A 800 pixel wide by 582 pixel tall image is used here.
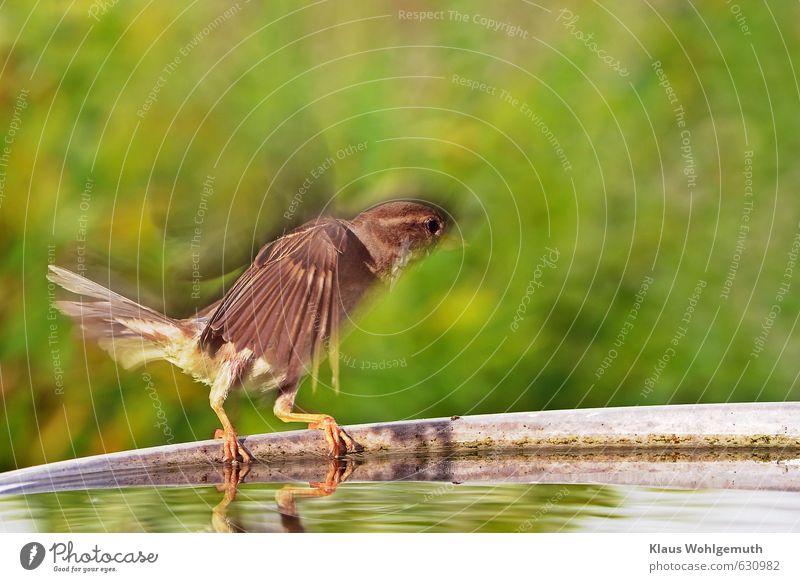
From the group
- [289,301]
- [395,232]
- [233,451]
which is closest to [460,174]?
[395,232]

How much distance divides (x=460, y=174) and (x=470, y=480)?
197 cm

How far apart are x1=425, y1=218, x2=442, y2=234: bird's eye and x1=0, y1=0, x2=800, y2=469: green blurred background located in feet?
2.63

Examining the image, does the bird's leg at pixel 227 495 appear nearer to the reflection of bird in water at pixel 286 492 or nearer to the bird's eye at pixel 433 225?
the reflection of bird in water at pixel 286 492

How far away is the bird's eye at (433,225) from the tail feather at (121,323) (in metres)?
0.80

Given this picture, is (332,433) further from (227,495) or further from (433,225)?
(433,225)

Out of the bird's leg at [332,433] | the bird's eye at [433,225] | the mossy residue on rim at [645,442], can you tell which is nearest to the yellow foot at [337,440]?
the bird's leg at [332,433]

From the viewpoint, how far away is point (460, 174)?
14.1ft

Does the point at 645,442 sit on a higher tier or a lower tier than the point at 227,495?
higher

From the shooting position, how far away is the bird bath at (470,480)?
239cm

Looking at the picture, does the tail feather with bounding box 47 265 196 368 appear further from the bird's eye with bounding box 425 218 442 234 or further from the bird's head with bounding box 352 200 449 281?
the bird's eye with bounding box 425 218 442 234

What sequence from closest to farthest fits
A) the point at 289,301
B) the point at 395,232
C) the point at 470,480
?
1. the point at 470,480
2. the point at 289,301
3. the point at 395,232

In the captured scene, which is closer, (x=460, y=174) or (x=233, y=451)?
(x=233, y=451)

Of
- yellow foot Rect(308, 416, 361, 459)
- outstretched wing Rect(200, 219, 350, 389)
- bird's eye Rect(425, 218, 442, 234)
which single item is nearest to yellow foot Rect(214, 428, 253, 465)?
yellow foot Rect(308, 416, 361, 459)

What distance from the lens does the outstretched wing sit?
294 cm
